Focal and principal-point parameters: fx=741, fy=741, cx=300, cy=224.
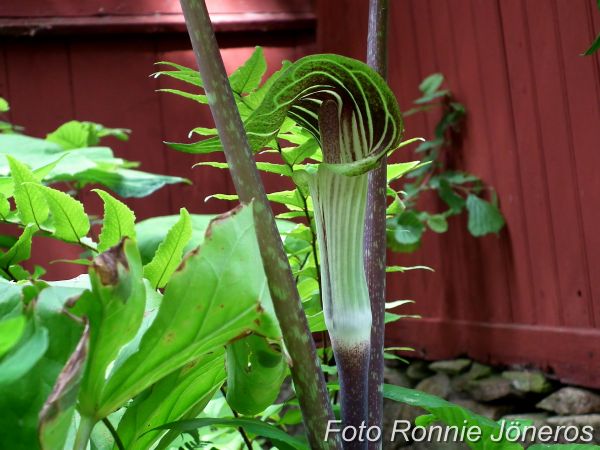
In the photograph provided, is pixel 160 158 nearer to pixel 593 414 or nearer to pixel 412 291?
pixel 412 291

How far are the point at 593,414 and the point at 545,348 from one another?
22cm

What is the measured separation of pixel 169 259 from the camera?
453mm

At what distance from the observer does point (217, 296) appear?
0.99ft

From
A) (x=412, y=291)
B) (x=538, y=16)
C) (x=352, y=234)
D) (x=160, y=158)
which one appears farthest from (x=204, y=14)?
(x=160, y=158)

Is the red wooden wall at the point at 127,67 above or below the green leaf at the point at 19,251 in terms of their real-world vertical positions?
above

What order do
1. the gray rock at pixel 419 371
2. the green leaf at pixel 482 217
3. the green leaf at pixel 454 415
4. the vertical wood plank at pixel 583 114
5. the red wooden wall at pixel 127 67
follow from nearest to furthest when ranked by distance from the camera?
the green leaf at pixel 454 415
the vertical wood plank at pixel 583 114
the green leaf at pixel 482 217
the gray rock at pixel 419 371
the red wooden wall at pixel 127 67

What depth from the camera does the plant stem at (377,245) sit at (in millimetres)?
409

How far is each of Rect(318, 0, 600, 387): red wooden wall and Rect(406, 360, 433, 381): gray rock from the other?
4 cm

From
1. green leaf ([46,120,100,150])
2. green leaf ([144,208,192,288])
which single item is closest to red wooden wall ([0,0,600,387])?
green leaf ([46,120,100,150])

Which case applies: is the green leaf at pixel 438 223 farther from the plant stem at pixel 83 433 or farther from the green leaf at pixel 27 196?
the plant stem at pixel 83 433

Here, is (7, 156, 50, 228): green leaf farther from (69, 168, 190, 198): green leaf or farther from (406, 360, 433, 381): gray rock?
(406, 360, 433, 381): gray rock

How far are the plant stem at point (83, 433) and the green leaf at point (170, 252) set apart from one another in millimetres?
133

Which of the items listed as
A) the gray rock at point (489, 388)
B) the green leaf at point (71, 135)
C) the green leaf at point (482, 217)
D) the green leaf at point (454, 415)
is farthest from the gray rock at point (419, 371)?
the green leaf at point (454, 415)

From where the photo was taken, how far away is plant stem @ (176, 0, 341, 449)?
0.33 m
